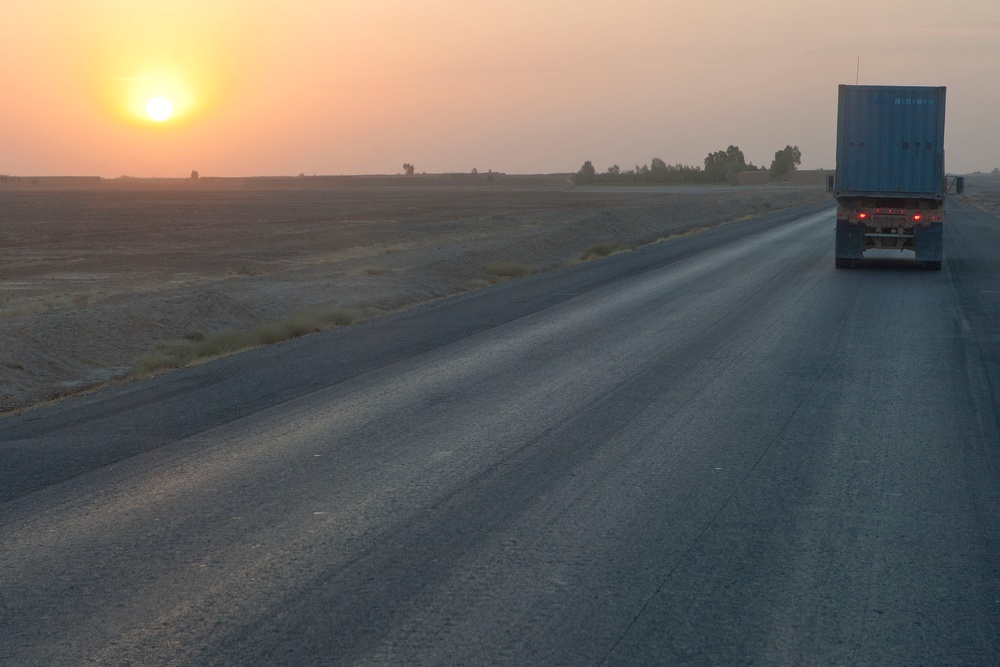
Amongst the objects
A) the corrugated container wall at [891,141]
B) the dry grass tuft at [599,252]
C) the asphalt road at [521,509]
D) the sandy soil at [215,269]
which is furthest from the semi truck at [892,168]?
the asphalt road at [521,509]

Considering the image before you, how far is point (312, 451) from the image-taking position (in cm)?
891

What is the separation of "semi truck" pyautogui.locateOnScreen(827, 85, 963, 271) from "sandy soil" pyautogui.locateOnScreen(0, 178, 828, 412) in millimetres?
8552

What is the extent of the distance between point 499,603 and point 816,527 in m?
2.32

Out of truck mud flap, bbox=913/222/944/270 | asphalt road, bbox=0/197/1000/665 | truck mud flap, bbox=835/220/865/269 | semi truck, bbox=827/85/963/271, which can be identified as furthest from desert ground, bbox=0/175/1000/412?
truck mud flap, bbox=913/222/944/270

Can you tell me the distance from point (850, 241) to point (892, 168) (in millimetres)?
1892

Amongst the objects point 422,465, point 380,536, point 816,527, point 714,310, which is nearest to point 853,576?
point 816,527

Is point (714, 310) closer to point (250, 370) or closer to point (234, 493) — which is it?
point (250, 370)

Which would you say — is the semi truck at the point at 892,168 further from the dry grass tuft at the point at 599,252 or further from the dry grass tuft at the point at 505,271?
the dry grass tuft at the point at 599,252

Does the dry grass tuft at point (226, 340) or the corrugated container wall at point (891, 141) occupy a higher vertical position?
the corrugated container wall at point (891, 141)

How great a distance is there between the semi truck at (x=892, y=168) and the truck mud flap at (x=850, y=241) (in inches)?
0.9

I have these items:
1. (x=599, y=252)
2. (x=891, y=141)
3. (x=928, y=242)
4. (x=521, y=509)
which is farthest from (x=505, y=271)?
(x=521, y=509)

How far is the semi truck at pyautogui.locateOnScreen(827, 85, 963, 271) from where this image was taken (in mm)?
24250

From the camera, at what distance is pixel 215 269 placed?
112 feet

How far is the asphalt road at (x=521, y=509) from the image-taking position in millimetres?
5156
